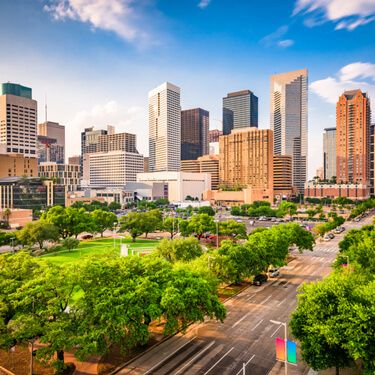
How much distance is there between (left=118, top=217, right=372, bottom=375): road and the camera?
28664 mm

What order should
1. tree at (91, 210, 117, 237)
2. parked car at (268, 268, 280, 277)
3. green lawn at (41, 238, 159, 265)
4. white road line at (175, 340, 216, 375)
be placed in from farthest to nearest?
tree at (91, 210, 117, 237) → green lawn at (41, 238, 159, 265) → parked car at (268, 268, 280, 277) → white road line at (175, 340, 216, 375)

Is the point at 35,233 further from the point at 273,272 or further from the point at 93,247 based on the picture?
the point at 273,272

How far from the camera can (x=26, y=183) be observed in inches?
5719

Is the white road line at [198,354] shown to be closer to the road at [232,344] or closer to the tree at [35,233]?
the road at [232,344]

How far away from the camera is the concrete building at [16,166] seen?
17888 centimetres

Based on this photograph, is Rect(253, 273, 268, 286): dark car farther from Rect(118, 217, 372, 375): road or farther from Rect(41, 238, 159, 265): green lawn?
Rect(41, 238, 159, 265): green lawn

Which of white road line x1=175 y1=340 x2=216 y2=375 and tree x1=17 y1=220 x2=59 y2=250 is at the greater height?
tree x1=17 y1=220 x2=59 y2=250

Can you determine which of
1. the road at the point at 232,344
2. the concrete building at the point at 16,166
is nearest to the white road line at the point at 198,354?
the road at the point at 232,344

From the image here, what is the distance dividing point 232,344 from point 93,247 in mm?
59715

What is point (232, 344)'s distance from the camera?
32812 mm

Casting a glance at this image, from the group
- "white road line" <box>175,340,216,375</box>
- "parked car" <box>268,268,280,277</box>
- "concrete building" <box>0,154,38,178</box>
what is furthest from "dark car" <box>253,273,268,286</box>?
"concrete building" <box>0,154,38,178</box>

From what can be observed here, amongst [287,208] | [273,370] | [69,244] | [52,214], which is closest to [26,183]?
[52,214]

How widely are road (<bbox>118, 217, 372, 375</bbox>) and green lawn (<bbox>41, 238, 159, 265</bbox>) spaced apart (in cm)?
3940

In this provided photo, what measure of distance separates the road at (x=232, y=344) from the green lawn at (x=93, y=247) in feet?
129
